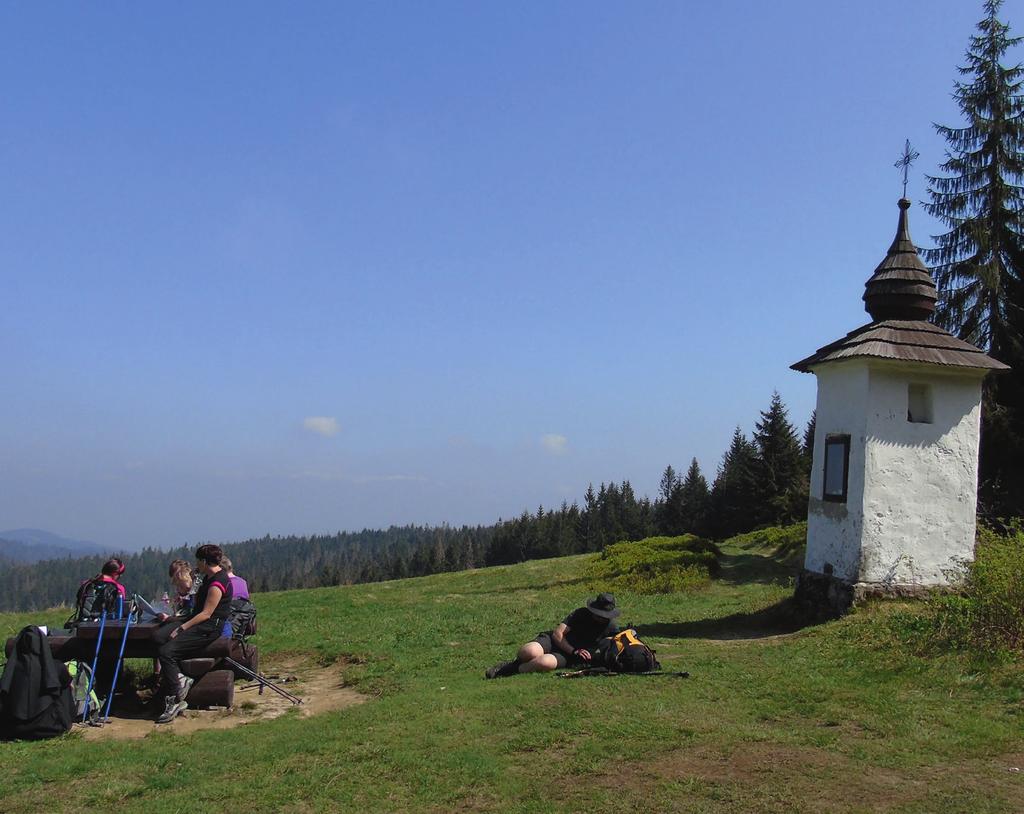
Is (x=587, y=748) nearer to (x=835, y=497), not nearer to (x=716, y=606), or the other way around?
(x=835, y=497)

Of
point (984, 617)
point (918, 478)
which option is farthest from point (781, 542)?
point (984, 617)

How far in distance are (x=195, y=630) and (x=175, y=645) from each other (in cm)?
25

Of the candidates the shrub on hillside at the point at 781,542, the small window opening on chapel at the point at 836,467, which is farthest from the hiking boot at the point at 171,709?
the shrub on hillside at the point at 781,542

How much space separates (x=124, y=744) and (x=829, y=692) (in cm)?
696

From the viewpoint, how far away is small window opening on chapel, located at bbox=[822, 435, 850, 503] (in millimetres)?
13094

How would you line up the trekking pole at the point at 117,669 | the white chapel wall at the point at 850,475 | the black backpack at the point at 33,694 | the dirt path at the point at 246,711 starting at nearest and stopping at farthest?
the black backpack at the point at 33,694 → the dirt path at the point at 246,711 → the trekking pole at the point at 117,669 → the white chapel wall at the point at 850,475

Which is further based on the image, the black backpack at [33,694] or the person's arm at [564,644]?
the person's arm at [564,644]

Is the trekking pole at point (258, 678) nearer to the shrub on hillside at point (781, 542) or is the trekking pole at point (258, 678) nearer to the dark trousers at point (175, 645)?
the dark trousers at point (175, 645)

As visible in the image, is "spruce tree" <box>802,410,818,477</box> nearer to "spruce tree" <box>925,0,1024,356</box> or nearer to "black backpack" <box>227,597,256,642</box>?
"spruce tree" <box>925,0,1024,356</box>

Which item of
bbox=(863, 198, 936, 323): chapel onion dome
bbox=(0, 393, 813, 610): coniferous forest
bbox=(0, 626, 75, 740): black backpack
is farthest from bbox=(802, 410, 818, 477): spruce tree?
bbox=(0, 626, 75, 740): black backpack

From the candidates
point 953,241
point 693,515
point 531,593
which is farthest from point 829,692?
point 693,515

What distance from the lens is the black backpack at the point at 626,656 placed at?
966 cm

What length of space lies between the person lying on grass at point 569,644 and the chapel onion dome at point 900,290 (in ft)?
25.2

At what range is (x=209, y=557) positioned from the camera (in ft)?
30.9
